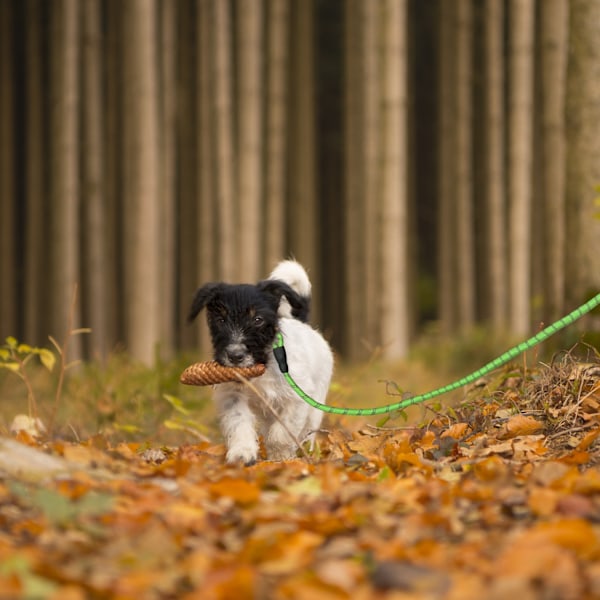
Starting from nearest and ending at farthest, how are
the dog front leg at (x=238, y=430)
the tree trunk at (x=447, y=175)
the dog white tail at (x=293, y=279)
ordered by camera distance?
the dog front leg at (x=238, y=430) → the dog white tail at (x=293, y=279) → the tree trunk at (x=447, y=175)

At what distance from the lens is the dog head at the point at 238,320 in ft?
15.6

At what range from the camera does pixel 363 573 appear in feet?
8.23

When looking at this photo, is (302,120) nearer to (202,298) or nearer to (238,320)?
(202,298)

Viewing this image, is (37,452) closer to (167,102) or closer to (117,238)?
(167,102)

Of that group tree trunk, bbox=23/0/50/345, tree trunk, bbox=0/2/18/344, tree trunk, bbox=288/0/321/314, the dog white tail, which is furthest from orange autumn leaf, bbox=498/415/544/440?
tree trunk, bbox=0/2/18/344

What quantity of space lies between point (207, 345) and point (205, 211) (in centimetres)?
216

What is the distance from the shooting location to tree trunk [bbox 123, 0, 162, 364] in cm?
1167

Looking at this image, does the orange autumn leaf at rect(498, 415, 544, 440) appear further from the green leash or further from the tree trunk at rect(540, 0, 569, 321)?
the tree trunk at rect(540, 0, 569, 321)

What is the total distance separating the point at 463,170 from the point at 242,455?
1342 cm

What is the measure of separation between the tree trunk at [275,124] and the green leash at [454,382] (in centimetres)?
1087

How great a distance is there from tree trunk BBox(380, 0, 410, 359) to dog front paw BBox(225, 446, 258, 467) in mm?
8916

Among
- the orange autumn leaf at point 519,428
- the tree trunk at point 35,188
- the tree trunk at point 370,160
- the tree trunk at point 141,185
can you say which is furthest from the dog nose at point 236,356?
the tree trunk at point 35,188

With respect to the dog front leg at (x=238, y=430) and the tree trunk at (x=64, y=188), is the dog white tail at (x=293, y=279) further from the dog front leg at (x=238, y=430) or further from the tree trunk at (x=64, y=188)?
the tree trunk at (x=64, y=188)

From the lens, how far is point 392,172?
1350 centimetres
